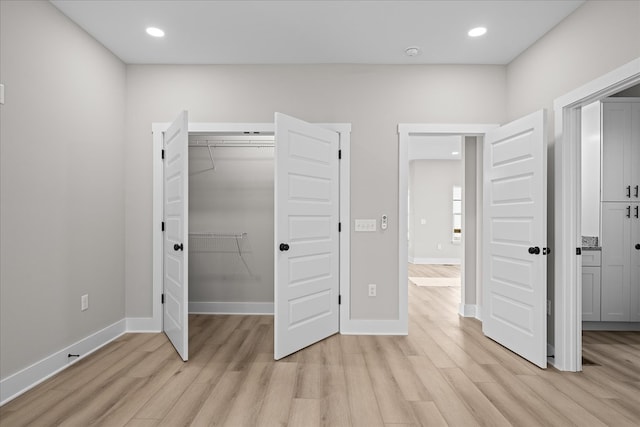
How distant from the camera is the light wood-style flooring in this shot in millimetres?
2066

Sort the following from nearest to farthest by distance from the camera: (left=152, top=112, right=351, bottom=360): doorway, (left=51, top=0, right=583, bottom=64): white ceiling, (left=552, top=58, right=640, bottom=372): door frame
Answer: (left=51, top=0, right=583, bottom=64): white ceiling, (left=552, top=58, right=640, bottom=372): door frame, (left=152, top=112, right=351, bottom=360): doorway

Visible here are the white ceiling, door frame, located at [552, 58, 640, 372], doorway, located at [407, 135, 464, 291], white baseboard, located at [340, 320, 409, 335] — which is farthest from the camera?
doorway, located at [407, 135, 464, 291]

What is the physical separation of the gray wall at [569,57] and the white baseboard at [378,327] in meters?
1.31

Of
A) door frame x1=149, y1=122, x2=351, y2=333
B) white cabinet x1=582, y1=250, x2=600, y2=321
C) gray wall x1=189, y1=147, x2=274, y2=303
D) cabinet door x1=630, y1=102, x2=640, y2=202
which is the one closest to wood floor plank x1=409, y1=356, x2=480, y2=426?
door frame x1=149, y1=122, x2=351, y2=333

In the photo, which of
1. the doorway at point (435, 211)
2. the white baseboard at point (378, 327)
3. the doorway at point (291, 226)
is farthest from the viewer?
the doorway at point (435, 211)

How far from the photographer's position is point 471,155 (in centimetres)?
430

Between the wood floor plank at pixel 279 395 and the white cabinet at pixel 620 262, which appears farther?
the white cabinet at pixel 620 262

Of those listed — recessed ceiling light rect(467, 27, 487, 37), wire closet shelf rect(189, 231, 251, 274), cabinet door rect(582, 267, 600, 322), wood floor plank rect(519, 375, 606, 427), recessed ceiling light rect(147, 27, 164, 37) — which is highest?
recessed ceiling light rect(467, 27, 487, 37)

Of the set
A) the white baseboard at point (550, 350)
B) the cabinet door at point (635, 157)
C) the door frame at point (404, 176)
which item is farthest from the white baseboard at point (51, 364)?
the cabinet door at point (635, 157)

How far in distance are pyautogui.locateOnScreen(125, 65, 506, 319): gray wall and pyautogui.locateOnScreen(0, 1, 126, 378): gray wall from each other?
0.61 feet

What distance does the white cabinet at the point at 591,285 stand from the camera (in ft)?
12.2

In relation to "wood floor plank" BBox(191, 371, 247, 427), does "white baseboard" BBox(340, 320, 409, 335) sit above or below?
above

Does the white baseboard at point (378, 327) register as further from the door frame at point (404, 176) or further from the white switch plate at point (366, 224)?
the white switch plate at point (366, 224)

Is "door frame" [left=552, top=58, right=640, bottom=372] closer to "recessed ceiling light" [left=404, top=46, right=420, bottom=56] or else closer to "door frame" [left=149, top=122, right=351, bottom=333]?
"recessed ceiling light" [left=404, top=46, right=420, bottom=56]
